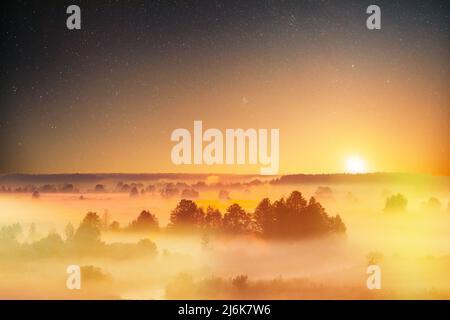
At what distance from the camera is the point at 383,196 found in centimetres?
360

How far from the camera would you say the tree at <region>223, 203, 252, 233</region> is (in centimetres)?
360

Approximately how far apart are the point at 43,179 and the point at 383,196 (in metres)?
1.93

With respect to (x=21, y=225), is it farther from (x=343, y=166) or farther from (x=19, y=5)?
(x=343, y=166)

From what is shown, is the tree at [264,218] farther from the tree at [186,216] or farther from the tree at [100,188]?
the tree at [100,188]

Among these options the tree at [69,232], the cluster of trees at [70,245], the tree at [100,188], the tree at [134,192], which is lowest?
the cluster of trees at [70,245]

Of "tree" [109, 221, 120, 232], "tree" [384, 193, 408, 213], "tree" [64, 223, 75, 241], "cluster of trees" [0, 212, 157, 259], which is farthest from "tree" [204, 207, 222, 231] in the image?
"tree" [384, 193, 408, 213]

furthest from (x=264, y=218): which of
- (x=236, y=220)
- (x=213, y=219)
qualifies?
(x=213, y=219)

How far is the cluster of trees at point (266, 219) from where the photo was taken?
3594 millimetres

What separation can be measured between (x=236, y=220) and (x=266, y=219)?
0.17 m

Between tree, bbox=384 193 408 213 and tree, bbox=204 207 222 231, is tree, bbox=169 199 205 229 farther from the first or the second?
tree, bbox=384 193 408 213

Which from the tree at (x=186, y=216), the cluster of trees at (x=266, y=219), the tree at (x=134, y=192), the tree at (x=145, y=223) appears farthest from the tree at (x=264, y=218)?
the tree at (x=134, y=192)

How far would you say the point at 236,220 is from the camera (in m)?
3.60

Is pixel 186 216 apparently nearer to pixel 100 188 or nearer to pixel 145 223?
pixel 145 223
